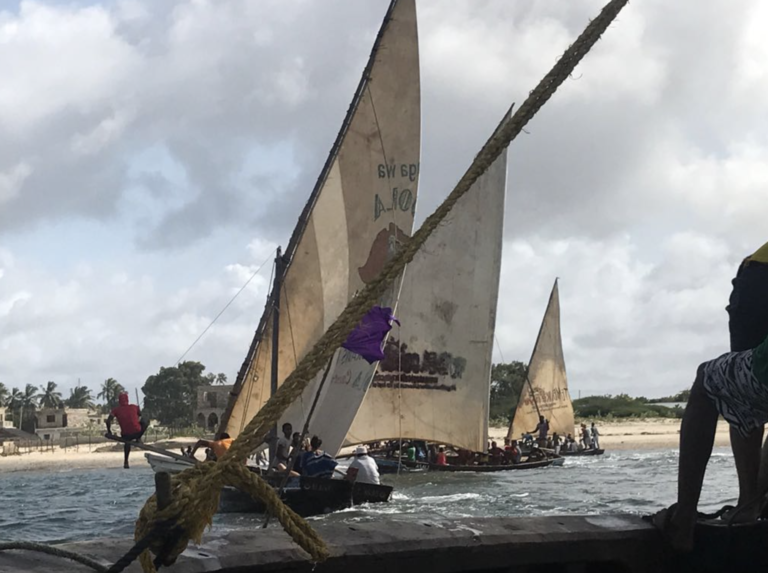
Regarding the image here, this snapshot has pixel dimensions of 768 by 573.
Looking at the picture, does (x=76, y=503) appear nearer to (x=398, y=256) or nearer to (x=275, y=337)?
(x=275, y=337)

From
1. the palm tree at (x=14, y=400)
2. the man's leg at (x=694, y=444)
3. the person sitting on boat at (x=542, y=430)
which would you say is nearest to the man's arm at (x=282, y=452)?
the man's leg at (x=694, y=444)

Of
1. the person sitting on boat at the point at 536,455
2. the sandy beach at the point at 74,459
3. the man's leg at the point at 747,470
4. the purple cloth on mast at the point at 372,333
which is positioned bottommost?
the sandy beach at the point at 74,459

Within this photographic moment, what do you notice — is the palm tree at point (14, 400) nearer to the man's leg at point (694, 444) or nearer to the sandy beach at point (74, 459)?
the sandy beach at point (74, 459)

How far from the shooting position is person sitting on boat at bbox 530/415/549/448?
48156 millimetres

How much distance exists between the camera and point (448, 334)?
1330 inches

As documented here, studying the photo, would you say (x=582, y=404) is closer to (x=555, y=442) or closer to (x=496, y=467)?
(x=555, y=442)

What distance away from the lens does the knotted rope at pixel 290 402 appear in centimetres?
238

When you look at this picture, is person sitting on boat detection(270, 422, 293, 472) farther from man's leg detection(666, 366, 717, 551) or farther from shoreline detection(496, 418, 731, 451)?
shoreline detection(496, 418, 731, 451)

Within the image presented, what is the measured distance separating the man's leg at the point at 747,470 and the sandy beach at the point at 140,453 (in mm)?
63490

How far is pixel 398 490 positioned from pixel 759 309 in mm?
26599

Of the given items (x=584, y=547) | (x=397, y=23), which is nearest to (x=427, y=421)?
(x=397, y=23)

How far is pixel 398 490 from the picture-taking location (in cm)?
2969

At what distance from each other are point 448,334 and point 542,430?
55.8ft

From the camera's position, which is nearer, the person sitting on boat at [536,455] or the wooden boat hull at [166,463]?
the wooden boat hull at [166,463]
